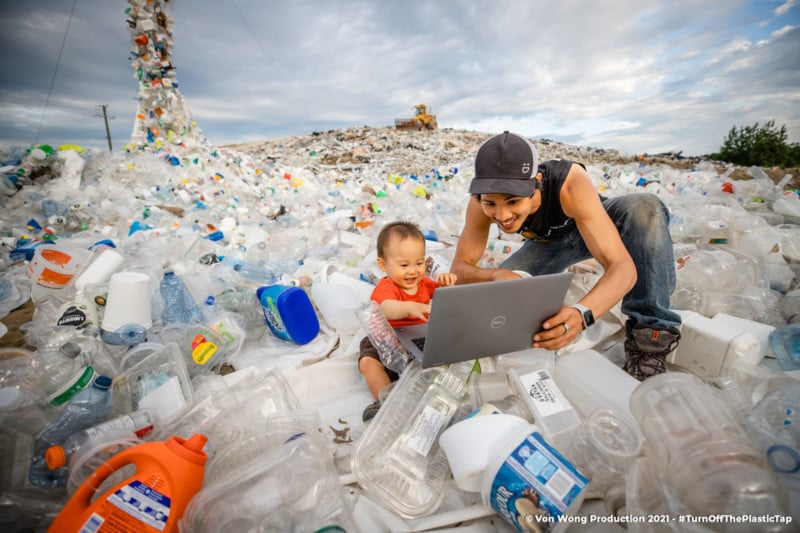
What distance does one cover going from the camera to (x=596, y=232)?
182 cm

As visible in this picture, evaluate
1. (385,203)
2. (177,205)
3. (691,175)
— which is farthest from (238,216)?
(691,175)

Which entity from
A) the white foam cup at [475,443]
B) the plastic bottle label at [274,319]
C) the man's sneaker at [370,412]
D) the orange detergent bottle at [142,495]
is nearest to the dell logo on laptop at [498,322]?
the white foam cup at [475,443]

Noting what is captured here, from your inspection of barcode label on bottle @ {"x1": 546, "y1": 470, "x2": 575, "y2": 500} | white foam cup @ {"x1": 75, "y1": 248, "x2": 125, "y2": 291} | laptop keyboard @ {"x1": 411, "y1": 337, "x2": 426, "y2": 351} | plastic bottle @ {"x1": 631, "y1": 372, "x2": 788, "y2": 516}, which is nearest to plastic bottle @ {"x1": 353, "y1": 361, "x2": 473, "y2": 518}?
laptop keyboard @ {"x1": 411, "y1": 337, "x2": 426, "y2": 351}

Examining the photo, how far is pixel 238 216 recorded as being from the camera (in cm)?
488

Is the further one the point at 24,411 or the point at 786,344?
the point at 786,344

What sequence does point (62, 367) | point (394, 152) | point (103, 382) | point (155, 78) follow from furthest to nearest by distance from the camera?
point (394, 152), point (155, 78), point (62, 367), point (103, 382)

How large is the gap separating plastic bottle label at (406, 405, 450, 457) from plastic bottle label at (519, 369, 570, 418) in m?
0.36

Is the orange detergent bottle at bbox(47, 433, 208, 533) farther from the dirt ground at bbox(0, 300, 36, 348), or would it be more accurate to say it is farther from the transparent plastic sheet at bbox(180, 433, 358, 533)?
the dirt ground at bbox(0, 300, 36, 348)

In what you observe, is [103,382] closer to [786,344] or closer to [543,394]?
[543,394]

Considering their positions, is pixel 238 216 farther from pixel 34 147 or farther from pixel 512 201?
pixel 512 201

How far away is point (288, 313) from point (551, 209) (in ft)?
5.84

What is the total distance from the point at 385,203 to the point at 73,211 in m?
3.84

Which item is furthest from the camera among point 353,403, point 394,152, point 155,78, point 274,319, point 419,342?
point 394,152

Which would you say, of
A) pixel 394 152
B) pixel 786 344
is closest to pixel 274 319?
pixel 786 344
